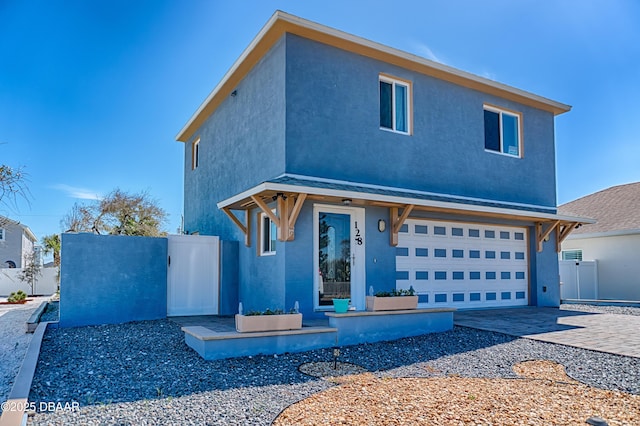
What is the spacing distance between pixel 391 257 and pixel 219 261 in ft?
13.7

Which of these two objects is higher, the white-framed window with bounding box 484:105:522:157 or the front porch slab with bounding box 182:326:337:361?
the white-framed window with bounding box 484:105:522:157

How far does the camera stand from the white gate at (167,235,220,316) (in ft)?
33.8

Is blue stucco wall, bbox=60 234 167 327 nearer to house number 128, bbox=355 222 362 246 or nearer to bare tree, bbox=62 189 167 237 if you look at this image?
house number 128, bbox=355 222 362 246

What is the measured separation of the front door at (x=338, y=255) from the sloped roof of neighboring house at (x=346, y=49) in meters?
3.54

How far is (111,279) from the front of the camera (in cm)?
934

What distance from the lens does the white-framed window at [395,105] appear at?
1039 cm

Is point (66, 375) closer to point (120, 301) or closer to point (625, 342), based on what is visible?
point (120, 301)

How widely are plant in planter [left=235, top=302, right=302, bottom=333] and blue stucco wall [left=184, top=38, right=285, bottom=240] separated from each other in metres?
3.17

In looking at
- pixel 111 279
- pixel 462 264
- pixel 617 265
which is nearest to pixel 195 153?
pixel 111 279

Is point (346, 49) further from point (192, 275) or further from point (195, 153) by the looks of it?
point (195, 153)

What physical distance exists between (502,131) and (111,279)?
1063cm

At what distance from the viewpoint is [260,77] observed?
1017 cm

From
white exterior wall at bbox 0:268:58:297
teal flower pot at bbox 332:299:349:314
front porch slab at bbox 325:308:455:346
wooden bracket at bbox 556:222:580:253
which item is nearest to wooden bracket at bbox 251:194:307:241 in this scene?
teal flower pot at bbox 332:299:349:314

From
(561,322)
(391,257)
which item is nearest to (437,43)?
(391,257)
